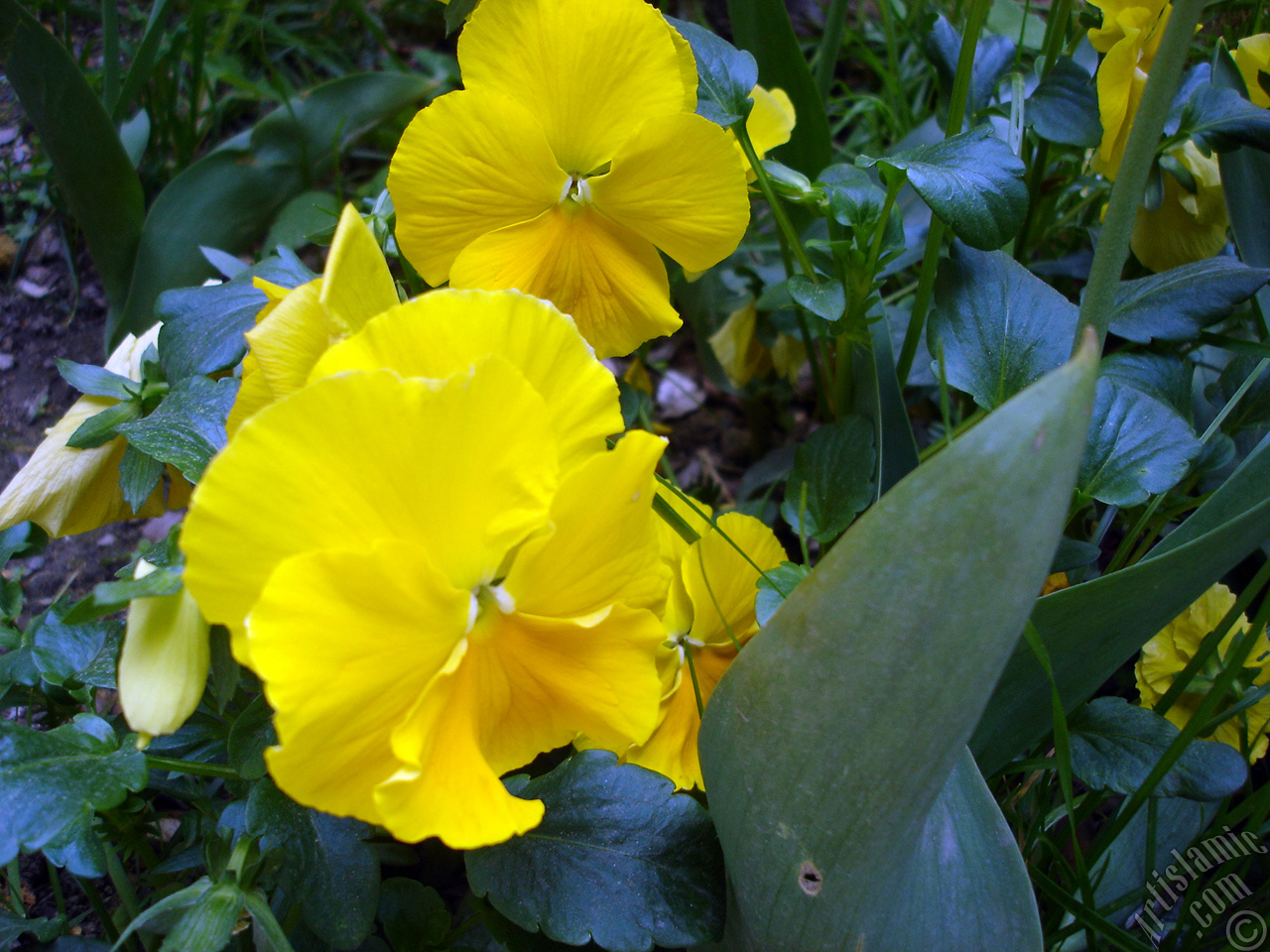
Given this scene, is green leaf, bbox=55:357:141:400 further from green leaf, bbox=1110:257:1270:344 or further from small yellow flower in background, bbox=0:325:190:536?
green leaf, bbox=1110:257:1270:344

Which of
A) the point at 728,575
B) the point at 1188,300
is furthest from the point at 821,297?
the point at 1188,300

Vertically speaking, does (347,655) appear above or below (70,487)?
above

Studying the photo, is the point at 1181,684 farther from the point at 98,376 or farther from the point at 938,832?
the point at 98,376

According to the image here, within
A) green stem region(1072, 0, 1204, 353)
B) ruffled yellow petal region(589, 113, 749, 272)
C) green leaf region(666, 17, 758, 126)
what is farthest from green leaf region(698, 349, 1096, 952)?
green leaf region(666, 17, 758, 126)

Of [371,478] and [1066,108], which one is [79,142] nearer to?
[371,478]

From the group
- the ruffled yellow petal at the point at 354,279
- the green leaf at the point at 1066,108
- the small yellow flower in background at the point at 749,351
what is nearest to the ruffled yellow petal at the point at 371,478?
the ruffled yellow petal at the point at 354,279

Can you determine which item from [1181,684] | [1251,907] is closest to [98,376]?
[1181,684]
